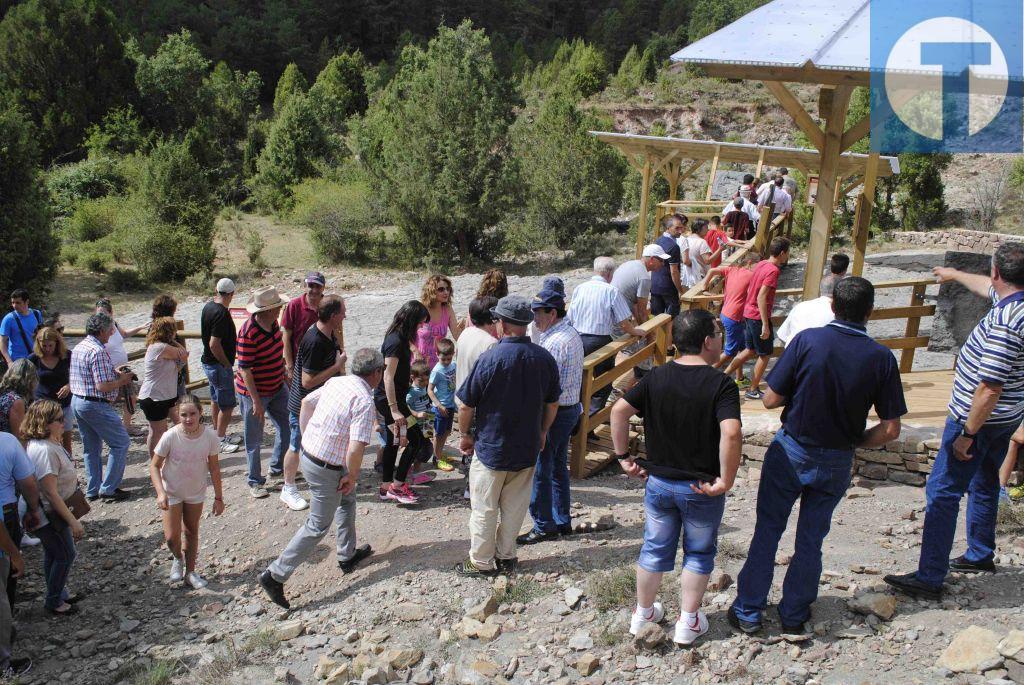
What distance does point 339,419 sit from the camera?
15.0ft

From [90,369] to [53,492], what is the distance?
1.69m

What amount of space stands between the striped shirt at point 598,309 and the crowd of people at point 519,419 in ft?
0.06

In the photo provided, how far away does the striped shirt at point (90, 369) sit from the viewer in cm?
615

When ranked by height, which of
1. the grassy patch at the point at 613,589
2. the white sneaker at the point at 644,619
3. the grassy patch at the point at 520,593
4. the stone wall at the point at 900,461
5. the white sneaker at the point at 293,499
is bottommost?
the white sneaker at the point at 293,499

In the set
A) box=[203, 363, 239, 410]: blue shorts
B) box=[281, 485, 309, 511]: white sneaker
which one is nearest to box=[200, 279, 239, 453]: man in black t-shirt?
box=[203, 363, 239, 410]: blue shorts

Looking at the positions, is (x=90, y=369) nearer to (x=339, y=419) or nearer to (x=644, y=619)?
(x=339, y=419)

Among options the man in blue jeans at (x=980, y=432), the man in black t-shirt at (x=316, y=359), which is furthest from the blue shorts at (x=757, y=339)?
the man in black t-shirt at (x=316, y=359)

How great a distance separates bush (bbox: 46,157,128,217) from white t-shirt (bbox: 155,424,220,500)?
23156mm

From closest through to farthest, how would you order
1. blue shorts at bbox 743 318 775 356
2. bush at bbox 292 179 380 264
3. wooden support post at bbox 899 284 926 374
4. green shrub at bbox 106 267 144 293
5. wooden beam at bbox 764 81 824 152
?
wooden beam at bbox 764 81 824 152
blue shorts at bbox 743 318 775 356
wooden support post at bbox 899 284 926 374
green shrub at bbox 106 267 144 293
bush at bbox 292 179 380 264

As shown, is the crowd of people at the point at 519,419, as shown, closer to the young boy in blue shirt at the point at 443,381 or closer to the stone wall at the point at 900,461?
the young boy in blue shirt at the point at 443,381

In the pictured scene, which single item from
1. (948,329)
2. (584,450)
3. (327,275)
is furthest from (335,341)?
(327,275)

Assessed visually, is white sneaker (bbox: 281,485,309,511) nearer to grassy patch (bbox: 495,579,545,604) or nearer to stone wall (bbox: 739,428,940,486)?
grassy patch (bbox: 495,579,545,604)

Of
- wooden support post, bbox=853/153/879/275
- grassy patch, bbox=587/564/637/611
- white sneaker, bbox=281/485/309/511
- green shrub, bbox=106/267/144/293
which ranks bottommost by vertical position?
green shrub, bbox=106/267/144/293

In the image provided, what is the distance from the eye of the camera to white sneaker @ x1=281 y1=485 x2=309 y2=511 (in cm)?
595
